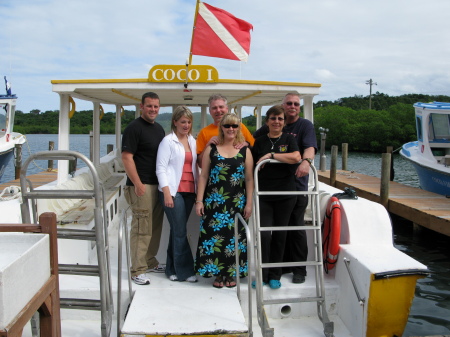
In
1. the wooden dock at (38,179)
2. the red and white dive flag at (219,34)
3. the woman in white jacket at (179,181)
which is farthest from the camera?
the wooden dock at (38,179)

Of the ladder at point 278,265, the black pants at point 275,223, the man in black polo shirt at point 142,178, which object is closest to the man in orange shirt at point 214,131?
the man in black polo shirt at point 142,178

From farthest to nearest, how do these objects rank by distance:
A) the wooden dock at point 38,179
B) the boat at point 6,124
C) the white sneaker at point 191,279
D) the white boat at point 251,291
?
the boat at point 6,124 < the wooden dock at point 38,179 < the white sneaker at point 191,279 < the white boat at point 251,291

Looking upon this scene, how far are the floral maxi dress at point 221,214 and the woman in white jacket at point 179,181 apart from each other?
0.20 meters

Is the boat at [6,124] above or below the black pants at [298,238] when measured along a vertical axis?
above

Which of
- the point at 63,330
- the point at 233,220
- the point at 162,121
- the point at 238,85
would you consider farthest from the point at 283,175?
the point at 162,121

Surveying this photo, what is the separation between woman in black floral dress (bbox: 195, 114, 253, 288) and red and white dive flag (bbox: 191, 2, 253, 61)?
2042 mm

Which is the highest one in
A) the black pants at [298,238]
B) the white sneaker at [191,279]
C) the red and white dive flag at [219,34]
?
the red and white dive flag at [219,34]

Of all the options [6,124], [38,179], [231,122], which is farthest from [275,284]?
[6,124]

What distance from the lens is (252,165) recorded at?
347cm

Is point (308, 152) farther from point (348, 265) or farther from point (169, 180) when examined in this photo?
point (169, 180)

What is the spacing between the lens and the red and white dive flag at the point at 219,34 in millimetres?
4992

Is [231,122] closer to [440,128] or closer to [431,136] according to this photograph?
[431,136]

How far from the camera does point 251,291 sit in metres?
3.29

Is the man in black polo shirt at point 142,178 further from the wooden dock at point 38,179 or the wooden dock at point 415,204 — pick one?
the wooden dock at point 38,179
